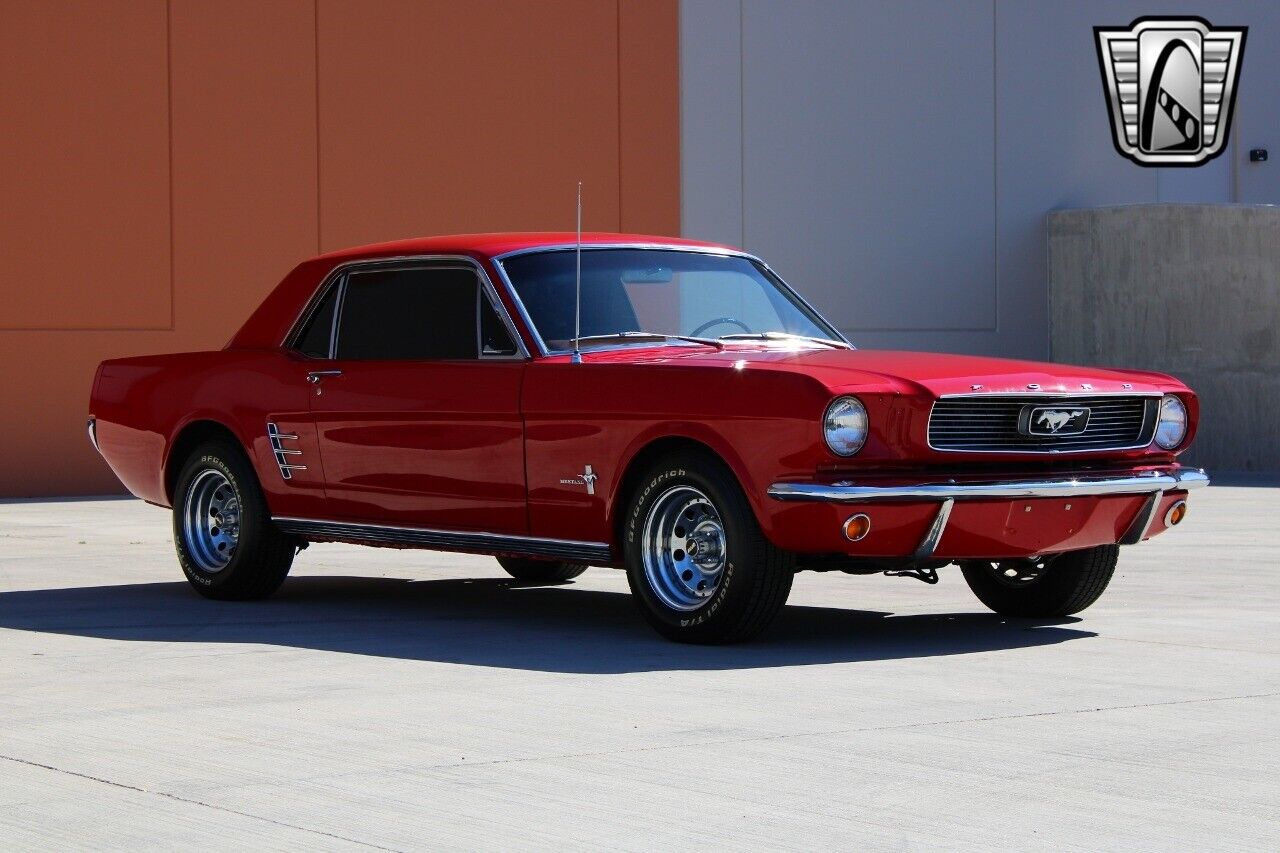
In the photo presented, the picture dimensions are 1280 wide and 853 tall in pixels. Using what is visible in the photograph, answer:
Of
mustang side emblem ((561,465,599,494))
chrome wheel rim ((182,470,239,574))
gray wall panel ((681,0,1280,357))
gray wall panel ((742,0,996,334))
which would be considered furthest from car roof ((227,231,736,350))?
gray wall panel ((742,0,996,334))

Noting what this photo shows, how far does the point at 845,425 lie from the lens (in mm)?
7211

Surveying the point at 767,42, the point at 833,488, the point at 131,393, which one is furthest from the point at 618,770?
the point at 767,42

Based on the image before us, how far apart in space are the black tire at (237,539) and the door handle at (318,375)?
59 cm

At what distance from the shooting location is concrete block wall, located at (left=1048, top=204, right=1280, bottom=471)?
2180 centimetres

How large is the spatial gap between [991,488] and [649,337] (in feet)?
5.30

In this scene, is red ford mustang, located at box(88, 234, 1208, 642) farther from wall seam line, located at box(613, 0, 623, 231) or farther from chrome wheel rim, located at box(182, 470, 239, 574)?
wall seam line, located at box(613, 0, 623, 231)

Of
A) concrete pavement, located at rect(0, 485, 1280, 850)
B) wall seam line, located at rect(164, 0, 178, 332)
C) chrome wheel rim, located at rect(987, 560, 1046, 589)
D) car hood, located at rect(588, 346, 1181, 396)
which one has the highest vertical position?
wall seam line, located at rect(164, 0, 178, 332)

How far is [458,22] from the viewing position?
1989 centimetres

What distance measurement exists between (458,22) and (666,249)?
11465 millimetres

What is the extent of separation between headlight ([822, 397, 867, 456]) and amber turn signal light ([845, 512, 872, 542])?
0.72 feet

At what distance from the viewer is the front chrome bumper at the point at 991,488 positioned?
714 cm

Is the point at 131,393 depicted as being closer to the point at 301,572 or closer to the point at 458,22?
the point at 301,572

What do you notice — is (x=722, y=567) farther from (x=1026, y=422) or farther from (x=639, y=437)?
(x=1026, y=422)

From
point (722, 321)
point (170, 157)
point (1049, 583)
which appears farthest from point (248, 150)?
point (1049, 583)
